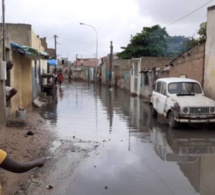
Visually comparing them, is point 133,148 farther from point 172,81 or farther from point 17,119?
point 172,81

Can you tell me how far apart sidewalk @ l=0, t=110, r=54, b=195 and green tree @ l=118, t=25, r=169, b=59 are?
3398 centimetres

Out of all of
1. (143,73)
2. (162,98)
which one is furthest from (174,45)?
(162,98)

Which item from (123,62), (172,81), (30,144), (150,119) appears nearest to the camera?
(30,144)

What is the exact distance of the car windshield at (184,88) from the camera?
13.7m

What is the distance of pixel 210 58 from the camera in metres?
15.7

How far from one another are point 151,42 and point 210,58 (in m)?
30.0

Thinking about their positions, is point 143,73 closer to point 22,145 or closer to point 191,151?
point 191,151

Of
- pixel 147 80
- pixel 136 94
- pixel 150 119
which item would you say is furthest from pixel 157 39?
pixel 150 119

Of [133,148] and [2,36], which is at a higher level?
[2,36]

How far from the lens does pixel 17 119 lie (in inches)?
465

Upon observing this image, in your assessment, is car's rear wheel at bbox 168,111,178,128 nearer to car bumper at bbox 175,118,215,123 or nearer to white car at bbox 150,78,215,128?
white car at bbox 150,78,215,128

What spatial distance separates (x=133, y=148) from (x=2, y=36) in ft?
18.9

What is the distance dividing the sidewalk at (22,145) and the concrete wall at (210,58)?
25.3 ft

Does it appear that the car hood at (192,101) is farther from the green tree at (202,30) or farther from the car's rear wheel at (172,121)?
the green tree at (202,30)
